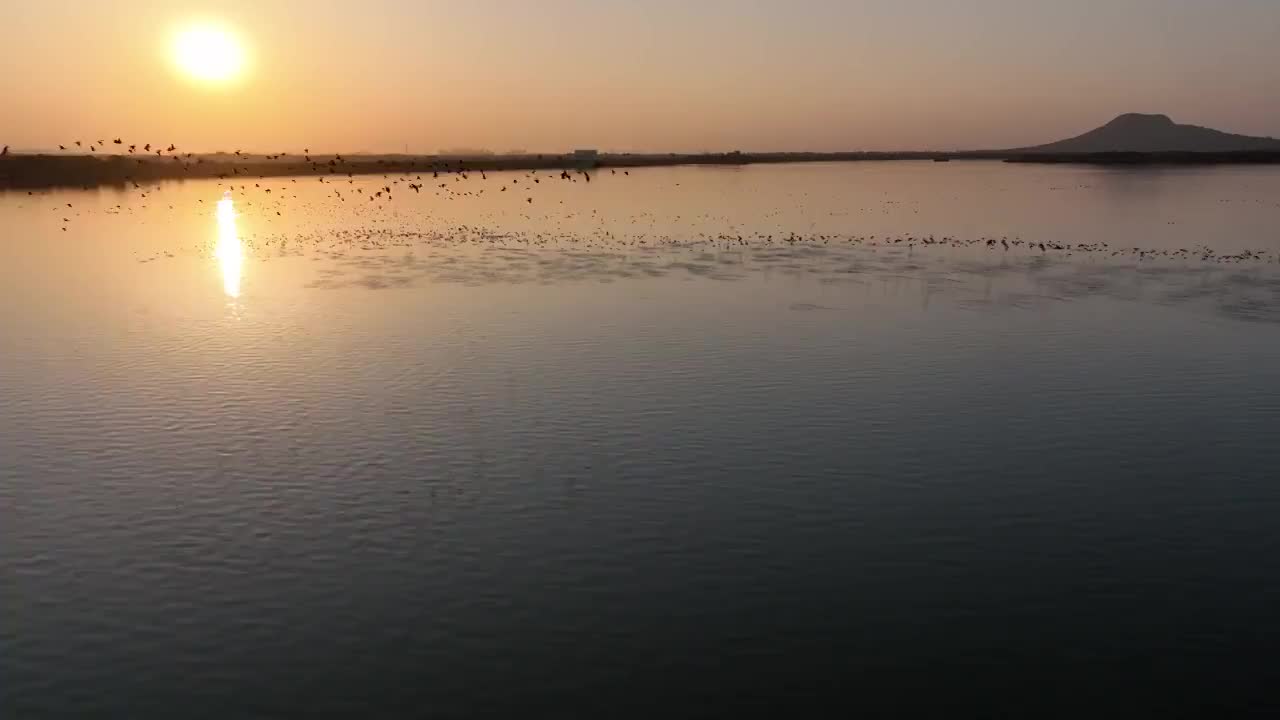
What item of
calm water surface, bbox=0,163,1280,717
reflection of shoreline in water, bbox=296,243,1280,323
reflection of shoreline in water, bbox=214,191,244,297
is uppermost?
reflection of shoreline in water, bbox=214,191,244,297

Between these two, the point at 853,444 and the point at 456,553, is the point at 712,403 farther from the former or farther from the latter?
the point at 456,553

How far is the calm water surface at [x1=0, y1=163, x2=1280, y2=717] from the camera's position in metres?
13.8

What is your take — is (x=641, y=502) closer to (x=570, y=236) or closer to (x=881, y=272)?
(x=881, y=272)

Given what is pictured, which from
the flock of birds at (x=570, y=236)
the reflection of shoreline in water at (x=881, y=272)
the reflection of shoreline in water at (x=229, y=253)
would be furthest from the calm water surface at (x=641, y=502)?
the flock of birds at (x=570, y=236)

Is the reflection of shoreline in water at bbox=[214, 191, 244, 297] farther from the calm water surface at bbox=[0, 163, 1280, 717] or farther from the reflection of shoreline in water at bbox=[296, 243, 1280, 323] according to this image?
the calm water surface at bbox=[0, 163, 1280, 717]

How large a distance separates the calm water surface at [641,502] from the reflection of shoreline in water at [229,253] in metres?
4.99

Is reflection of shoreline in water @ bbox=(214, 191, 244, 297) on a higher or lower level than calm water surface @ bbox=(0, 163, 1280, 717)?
higher

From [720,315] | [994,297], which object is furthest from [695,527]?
[994,297]

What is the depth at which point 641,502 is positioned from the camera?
20250 millimetres

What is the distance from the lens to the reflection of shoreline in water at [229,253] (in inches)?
2143

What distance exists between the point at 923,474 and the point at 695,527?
244 inches

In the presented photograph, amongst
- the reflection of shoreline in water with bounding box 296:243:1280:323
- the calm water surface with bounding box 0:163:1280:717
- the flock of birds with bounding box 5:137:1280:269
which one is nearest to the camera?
the calm water surface with bounding box 0:163:1280:717

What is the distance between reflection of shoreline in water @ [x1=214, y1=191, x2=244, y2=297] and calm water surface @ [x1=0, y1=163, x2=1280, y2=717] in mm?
4989

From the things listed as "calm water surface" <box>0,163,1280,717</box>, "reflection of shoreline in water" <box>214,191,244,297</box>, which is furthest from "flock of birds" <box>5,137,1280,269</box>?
"calm water surface" <box>0,163,1280,717</box>
